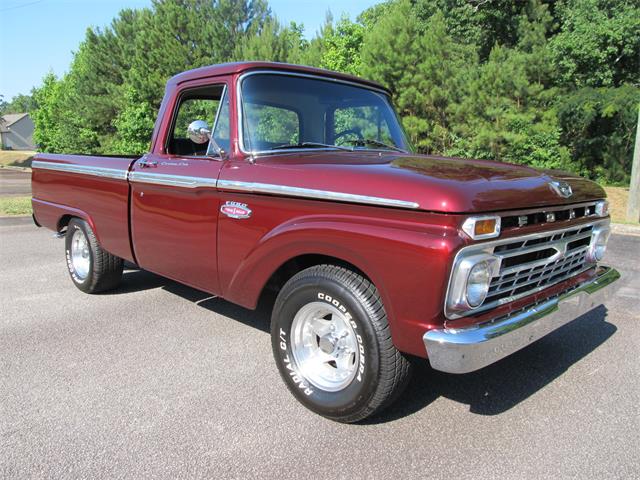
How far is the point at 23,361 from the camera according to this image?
354cm

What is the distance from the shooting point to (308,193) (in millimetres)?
2736

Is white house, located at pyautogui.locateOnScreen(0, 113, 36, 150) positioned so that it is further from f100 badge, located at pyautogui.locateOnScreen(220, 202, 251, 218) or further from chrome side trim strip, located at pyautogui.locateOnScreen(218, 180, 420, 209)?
chrome side trim strip, located at pyautogui.locateOnScreen(218, 180, 420, 209)

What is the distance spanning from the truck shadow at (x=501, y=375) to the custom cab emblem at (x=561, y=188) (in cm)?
125

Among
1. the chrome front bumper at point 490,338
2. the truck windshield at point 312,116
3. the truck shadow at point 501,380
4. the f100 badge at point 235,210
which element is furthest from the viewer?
the truck windshield at point 312,116

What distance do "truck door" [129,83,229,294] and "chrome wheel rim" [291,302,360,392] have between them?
0.82 m

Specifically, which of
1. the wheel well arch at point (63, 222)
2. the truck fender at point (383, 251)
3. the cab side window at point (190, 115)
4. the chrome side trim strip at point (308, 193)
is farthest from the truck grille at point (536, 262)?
the wheel well arch at point (63, 222)

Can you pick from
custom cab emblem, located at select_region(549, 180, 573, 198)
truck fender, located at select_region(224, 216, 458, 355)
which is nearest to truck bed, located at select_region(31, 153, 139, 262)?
truck fender, located at select_region(224, 216, 458, 355)

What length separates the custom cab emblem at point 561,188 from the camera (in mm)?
2850

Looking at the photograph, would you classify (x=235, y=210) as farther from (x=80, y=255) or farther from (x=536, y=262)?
(x=80, y=255)

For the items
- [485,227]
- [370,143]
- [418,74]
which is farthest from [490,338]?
[418,74]

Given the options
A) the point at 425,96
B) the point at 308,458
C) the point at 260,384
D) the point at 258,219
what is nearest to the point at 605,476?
the point at 308,458

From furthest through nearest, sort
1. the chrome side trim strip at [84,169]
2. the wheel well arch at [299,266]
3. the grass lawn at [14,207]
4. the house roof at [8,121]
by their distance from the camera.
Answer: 1. the house roof at [8,121]
2. the grass lawn at [14,207]
3. the chrome side trim strip at [84,169]
4. the wheel well arch at [299,266]

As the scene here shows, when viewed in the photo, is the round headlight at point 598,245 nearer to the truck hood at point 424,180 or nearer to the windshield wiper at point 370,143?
the truck hood at point 424,180

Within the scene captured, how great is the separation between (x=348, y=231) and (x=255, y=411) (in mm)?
1224
